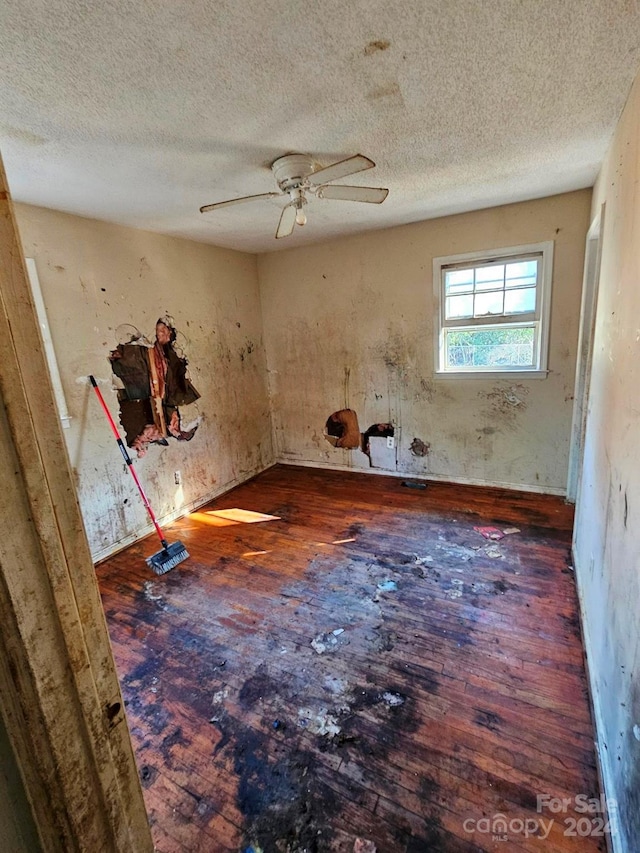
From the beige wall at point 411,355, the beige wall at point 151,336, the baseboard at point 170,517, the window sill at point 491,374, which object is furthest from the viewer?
the window sill at point 491,374

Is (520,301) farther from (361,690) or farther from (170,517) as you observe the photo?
(170,517)

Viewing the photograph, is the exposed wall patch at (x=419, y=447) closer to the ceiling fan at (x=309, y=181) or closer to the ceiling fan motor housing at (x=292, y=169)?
the ceiling fan at (x=309, y=181)

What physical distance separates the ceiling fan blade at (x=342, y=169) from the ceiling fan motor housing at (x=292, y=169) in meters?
0.06

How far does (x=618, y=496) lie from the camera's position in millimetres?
1468

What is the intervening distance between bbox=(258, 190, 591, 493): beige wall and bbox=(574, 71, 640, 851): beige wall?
1.12 metres

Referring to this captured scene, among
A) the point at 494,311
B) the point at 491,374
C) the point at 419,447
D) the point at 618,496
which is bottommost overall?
the point at 419,447

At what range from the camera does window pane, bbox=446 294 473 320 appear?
3.54 metres

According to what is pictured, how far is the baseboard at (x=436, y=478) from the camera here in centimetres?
355

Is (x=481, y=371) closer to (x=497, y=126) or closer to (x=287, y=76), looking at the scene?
(x=497, y=126)

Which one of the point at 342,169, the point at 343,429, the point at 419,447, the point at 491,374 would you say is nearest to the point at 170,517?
the point at 343,429

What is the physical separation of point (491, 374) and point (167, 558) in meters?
3.08

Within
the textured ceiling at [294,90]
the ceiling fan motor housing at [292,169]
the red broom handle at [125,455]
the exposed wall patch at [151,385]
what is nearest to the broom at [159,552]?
the red broom handle at [125,455]

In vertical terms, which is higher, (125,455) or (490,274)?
(490,274)

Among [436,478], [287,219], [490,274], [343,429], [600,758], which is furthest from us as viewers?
[343,429]
